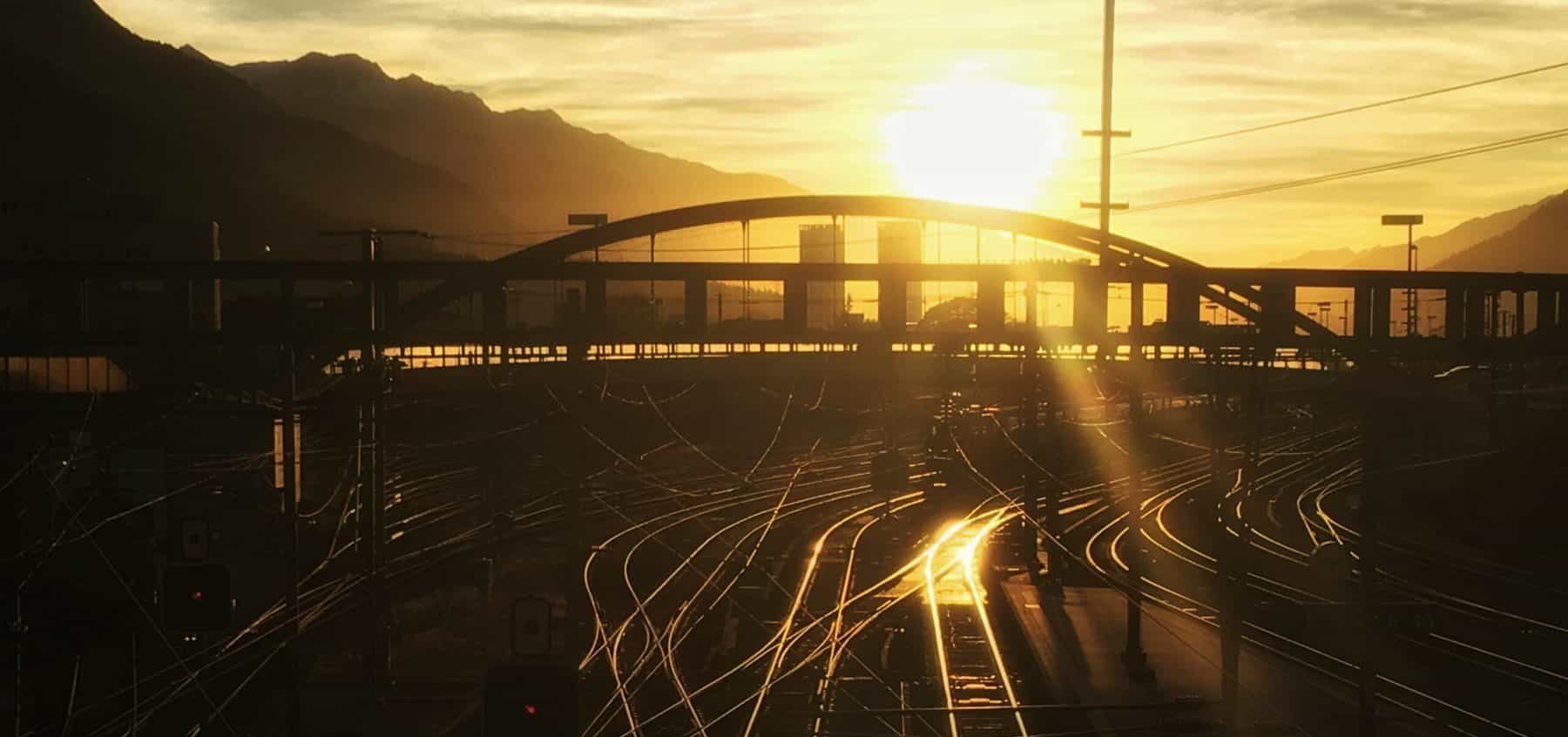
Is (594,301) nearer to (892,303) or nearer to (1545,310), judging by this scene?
(892,303)

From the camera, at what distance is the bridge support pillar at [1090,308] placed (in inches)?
1462

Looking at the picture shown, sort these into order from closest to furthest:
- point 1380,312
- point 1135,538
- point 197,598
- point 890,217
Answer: point 197,598, point 1135,538, point 1380,312, point 890,217

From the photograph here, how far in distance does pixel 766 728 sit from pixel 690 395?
58245mm

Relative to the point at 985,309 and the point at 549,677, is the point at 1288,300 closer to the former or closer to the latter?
the point at 985,309

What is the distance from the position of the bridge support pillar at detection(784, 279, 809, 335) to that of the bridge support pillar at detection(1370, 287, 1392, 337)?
15381mm

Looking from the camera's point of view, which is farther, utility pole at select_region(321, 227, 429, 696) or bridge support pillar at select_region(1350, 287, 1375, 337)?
bridge support pillar at select_region(1350, 287, 1375, 337)

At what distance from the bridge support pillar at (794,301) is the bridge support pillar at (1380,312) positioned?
50.5 feet

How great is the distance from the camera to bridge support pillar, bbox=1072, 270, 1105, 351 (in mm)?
37125

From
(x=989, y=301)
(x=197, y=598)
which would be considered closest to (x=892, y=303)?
(x=989, y=301)

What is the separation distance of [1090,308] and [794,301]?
7.97 meters

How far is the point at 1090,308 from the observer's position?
135ft

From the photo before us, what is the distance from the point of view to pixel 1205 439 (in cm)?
8300

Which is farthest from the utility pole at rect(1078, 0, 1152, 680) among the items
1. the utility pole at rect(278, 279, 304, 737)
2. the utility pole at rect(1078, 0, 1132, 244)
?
the utility pole at rect(278, 279, 304, 737)

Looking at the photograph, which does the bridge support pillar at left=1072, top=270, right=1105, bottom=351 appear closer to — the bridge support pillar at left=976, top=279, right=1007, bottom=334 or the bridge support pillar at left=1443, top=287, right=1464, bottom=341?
the bridge support pillar at left=976, top=279, right=1007, bottom=334
